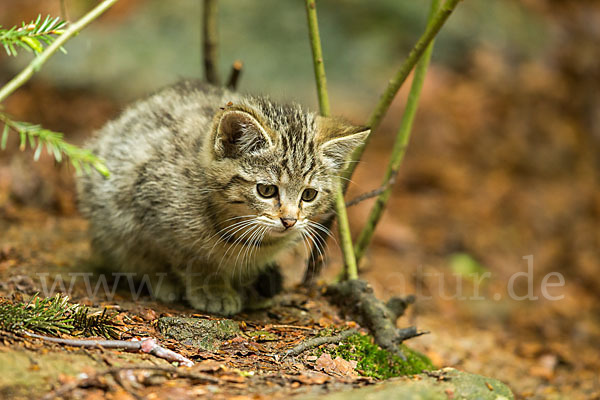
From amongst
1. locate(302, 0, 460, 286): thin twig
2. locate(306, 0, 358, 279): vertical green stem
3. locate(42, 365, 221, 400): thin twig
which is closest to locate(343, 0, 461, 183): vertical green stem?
locate(302, 0, 460, 286): thin twig

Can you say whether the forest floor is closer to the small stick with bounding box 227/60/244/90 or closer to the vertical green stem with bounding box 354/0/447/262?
the vertical green stem with bounding box 354/0/447/262

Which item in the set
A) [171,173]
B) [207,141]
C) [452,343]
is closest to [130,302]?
[171,173]

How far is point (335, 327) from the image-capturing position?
360 cm

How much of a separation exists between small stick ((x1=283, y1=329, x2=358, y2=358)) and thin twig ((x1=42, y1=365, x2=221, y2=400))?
64 centimetres

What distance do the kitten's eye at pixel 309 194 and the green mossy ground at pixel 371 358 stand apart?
2.85 ft

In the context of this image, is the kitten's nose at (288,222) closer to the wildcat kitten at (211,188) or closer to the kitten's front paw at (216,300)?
the wildcat kitten at (211,188)

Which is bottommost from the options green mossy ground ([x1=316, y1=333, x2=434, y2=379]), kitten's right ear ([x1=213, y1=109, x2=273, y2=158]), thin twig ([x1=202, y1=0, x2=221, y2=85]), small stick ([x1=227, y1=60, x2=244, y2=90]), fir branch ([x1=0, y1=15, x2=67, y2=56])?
green mossy ground ([x1=316, y1=333, x2=434, y2=379])

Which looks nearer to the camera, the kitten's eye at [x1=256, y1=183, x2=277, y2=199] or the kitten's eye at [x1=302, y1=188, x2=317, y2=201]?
the kitten's eye at [x1=256, y1=183, x2=277, y2=199]

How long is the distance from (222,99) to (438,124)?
4.75m

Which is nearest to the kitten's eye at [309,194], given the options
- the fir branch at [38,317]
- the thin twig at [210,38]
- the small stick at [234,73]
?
the fir branch at [38,317]

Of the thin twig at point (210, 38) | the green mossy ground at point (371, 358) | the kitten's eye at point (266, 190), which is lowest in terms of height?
the green mossy ground at point (371, 358)

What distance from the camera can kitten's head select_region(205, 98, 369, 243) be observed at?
3383 mm

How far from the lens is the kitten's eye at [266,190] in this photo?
3.46 metres

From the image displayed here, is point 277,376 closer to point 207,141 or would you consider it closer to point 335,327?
point 335,327
